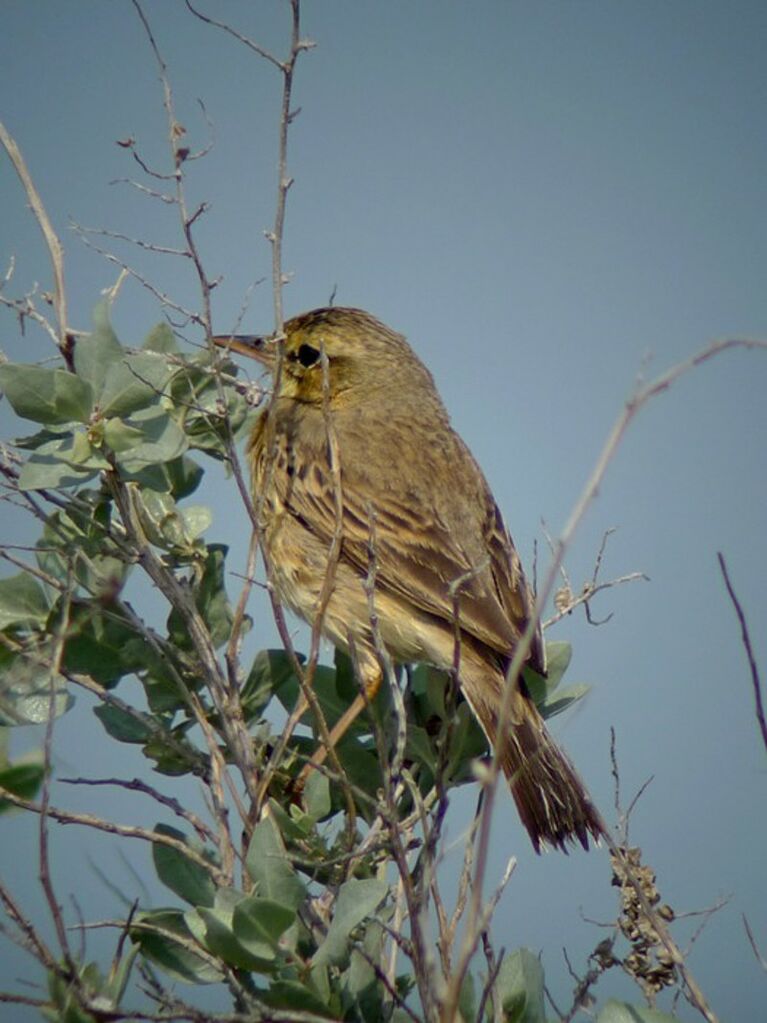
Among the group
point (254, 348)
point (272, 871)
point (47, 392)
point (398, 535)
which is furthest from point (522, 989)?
point (254, 348)

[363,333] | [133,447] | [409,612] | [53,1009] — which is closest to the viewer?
[53,1009]

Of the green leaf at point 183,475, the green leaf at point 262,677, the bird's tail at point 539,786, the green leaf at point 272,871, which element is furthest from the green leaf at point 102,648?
the bird's tail at point 539,786

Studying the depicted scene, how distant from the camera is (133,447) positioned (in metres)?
2.62

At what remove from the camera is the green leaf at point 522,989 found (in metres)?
2.39

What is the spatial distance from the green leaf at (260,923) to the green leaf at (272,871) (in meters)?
0.05

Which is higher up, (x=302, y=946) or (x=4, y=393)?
(x=4, y=393)

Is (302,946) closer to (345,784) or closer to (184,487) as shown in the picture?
(345,784)

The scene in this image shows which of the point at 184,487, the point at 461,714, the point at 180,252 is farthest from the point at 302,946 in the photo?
the point at 180,252

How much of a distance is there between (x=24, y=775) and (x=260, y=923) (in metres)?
0.51

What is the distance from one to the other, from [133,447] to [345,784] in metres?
0.93

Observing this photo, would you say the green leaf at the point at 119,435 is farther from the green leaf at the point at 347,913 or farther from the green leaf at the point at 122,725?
the green leaf at the point at 347,913

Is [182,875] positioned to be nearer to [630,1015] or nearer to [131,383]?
[630,1015]

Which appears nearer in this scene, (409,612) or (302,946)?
(302,946)

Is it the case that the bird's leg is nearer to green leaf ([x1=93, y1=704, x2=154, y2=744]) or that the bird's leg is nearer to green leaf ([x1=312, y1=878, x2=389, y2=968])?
green leaf ([x1=93, y1=704, x2=154, y2=744])
